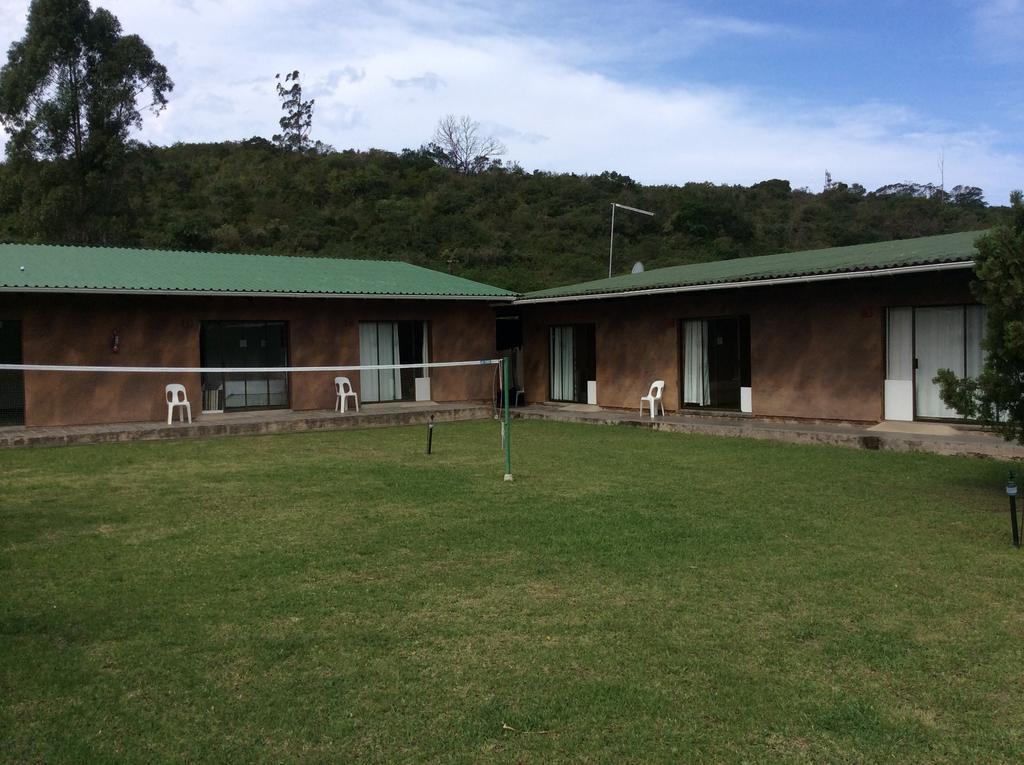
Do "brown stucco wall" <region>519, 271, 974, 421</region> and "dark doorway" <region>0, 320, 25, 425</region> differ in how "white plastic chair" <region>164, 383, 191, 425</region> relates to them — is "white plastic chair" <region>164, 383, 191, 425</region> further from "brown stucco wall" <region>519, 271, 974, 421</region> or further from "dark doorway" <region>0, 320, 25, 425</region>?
"brown stucco wall" <region>519, 271, 974, 421</region>

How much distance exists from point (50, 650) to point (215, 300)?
1288cm

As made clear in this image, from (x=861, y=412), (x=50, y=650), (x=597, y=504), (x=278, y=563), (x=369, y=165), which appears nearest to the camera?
(x=50, y=650)

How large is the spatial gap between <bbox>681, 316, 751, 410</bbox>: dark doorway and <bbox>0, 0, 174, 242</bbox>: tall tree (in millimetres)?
23937

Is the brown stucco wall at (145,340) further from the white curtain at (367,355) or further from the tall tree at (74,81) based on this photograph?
the tall tree at (74,81)

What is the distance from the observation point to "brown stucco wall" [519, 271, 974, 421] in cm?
1367

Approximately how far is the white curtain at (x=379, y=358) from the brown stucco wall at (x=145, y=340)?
36 centimetres

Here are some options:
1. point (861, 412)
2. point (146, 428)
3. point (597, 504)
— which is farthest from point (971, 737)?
point (146, 428)

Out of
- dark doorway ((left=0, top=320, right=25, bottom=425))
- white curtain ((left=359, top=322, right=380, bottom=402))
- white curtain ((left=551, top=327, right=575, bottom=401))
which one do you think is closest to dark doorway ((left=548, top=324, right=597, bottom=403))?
white curtain ((left=551, top=327, right=575, bottom=401))

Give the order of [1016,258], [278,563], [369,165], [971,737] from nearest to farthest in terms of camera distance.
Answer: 1. [971,737]
2. [278,563]
3. [1016,258]
4. [369,165]

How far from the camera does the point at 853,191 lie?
4994 cm

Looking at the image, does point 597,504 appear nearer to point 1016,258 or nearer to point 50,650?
point 1016,258

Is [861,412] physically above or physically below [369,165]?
below

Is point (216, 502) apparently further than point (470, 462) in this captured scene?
No

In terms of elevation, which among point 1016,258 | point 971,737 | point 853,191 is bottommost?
point 971,737
